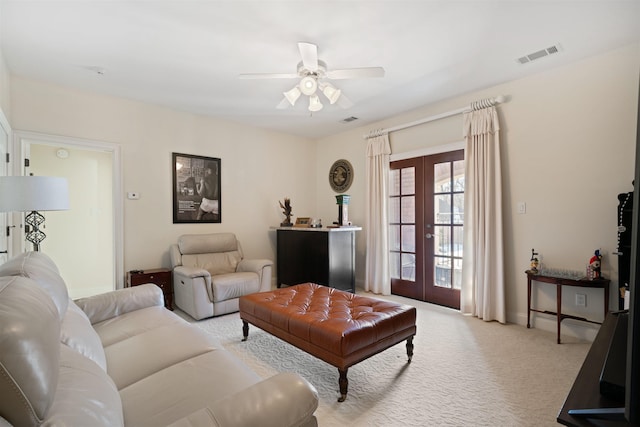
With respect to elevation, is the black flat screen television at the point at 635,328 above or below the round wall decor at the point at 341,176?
below

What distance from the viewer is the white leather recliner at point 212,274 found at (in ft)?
11.0

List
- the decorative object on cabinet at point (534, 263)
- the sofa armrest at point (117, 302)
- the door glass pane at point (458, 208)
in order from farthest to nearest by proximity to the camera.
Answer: the door glass pane at point (458, 208)
the decorative object on cabinet at point (534, 263)
the sofa armrest at point (117, 302)

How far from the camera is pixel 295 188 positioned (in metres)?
5.45

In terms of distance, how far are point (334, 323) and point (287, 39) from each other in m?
2.26

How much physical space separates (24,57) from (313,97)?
8.74 ft

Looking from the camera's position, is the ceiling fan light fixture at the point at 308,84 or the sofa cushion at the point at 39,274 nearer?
the sofa cushion at the point at 39,274

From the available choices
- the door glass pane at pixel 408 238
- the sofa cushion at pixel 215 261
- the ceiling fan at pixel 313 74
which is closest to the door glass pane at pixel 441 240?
the door glass pane at pixel 408 238

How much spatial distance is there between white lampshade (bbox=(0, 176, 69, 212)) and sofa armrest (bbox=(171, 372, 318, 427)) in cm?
224

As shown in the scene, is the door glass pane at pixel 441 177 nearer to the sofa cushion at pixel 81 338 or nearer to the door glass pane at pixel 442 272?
the door glass pane at pixel 442 272

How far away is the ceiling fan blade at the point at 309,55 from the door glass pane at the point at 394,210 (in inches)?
98.3

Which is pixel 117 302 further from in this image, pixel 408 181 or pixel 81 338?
pixel 408 181

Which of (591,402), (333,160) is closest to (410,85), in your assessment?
(333,160)

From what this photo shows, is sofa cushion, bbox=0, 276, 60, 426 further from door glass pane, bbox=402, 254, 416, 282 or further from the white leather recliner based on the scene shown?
door glass pane, bbox=402, 254, 416, 282

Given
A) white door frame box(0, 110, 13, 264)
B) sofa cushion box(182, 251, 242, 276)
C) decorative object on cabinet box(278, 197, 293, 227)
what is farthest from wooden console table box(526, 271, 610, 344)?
white door frame box(0, 110, 13, 264)
